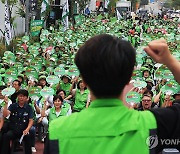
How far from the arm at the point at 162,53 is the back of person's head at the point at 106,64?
0.25 ft

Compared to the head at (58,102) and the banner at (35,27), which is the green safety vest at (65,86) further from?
the banner at (35,27)

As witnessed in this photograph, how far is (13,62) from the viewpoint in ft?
33.2

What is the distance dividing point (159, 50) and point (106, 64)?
0.22 meters

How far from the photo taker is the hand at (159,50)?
1.40 metres

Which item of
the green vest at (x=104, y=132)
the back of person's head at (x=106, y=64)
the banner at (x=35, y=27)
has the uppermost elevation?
the back of person's head at (x=106, y=64)

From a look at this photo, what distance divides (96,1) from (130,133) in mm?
50417

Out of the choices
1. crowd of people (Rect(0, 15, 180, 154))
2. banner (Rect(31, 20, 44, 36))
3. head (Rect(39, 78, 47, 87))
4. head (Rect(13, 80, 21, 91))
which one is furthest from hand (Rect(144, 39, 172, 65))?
banner (Rect(31, 20, 44, 36))

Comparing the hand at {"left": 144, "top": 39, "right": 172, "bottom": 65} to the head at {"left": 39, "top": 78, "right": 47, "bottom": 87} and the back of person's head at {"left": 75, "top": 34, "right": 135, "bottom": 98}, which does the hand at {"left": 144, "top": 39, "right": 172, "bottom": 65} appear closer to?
the back of person's head at {"left": 75, "top": 34, "right": 135, "bottom": 98}

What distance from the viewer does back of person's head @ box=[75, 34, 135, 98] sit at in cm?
132

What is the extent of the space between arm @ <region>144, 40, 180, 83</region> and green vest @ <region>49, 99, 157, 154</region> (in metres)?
0.23

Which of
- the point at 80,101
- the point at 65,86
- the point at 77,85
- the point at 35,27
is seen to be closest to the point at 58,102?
the point at 80,101

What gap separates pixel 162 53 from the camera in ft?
4.64

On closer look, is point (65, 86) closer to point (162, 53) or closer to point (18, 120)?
point (18, 120)

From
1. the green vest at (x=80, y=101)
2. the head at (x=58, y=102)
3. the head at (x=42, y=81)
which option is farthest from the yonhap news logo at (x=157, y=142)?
the head at (x=42, y=81)
